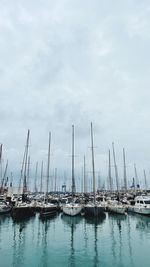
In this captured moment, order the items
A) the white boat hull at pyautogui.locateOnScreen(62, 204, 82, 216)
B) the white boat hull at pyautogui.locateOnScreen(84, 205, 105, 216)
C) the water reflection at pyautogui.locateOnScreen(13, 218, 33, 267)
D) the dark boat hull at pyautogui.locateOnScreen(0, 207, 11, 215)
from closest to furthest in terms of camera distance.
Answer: the water reflection at pyautogui.locateOnScreen(13, 218, 33, 267) → the white boat hull at pyautogui.locateOnScreen(84, 205, 105, 216) → the white boat hull at pyautogui.locateOnScreen(62, 204, 82, 216) → the dark boat hull at pyautogui.locateOnScreen(0, 207, 11, 215)

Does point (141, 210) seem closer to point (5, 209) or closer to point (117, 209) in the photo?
point (117, 209)

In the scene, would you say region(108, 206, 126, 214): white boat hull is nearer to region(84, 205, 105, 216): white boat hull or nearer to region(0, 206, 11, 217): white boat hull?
region(84, 205, 105, 216): white boat hull

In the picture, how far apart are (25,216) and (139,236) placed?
23422mm

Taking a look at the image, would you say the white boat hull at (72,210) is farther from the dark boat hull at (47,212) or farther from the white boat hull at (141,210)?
the white boat hull at (141,210)

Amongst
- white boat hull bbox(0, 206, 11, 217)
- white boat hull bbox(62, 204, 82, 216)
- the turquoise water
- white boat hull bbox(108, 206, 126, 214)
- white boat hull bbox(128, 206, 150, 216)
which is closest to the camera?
the turquoise water

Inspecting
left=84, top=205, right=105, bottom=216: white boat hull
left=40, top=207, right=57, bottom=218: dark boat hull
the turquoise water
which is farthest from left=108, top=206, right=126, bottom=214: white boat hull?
left=40, top=207, right=57, bottom=218: dark boat hull

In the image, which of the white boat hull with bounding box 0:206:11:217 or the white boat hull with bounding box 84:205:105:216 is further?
the white boat hull with bounding box 0:206:11:217

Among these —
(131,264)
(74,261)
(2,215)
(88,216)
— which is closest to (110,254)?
(131,264)

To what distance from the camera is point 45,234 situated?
26297mm

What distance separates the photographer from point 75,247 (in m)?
20.2

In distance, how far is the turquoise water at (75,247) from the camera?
16.4 m

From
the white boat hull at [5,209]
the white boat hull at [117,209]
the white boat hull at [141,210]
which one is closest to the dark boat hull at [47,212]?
the white boat hull at [5,209]

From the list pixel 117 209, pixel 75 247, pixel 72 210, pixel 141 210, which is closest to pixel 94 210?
pixel 72 210

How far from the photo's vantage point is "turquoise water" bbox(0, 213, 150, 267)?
16.4 m
